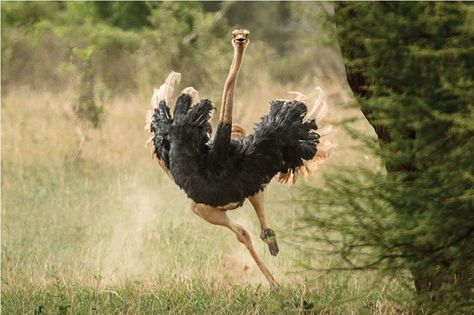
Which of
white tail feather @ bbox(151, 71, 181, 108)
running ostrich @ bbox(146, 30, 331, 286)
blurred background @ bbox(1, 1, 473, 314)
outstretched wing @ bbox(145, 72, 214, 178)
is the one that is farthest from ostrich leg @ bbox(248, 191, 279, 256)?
white tail feather @ bbox(151, 71, 181, 108)

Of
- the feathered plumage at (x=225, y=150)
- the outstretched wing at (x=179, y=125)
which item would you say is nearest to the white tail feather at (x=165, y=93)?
the outstretched wing at (x=179, y=125)

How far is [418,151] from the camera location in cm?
575

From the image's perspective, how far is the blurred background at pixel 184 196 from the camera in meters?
5.75

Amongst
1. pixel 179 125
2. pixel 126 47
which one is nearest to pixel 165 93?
pixel 179 125

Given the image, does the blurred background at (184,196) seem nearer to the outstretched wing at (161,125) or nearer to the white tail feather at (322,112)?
the white tail feather at (322,112)

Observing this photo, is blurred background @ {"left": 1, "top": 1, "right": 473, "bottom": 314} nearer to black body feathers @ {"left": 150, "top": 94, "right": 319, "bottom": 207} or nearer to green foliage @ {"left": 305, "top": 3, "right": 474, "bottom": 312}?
green foliage @ {"left": 305, "top": 3, "right": 474, "bottom": 312}

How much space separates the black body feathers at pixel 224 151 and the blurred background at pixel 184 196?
416 mm

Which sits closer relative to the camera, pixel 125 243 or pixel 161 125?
pixel 161 125

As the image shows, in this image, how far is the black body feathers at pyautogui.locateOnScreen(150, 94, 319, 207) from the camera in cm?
765

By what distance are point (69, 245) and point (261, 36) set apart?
20965 millimetres

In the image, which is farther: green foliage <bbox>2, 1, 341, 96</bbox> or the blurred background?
green foliage <bbox>2, 1, 341, 96</bbox>

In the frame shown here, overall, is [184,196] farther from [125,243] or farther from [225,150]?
[225,150]

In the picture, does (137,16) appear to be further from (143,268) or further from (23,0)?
(143,268)

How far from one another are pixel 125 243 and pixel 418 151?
172 inches
